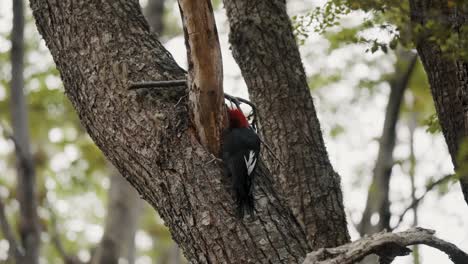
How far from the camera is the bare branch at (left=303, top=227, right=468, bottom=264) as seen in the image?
3014 millimetres

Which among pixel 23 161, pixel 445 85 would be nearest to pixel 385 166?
pixel 445 85

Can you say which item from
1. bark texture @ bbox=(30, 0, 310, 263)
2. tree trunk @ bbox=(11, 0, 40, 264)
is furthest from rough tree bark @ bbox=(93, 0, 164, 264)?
bark texture @ bbox=(30, 0, 310, 263)

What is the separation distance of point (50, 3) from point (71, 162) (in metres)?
8.80

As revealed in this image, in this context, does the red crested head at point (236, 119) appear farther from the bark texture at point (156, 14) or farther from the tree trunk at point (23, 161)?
the bark texture at point (156, 14)

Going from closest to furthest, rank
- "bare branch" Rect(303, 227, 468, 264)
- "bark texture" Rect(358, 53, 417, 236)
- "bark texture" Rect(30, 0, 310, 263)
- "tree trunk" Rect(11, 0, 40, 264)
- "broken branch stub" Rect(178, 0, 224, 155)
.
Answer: "bare branch" Rect(303, 227, 468, 264), "bark texture" Rect(30, 0, 310, 263), "broken branch stub" Rect(178, 0, 224, 155), "bark texture" Rect(358, 53, 417, 236), "tree trunk" Rect(11, 0, 40, 264)

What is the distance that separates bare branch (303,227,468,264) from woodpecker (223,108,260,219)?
46 centimetres

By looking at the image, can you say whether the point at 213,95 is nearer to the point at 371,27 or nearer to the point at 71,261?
the point at 371,27

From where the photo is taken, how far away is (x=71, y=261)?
974 cm

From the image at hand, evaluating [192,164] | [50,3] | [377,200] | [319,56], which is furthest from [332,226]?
[319,56]

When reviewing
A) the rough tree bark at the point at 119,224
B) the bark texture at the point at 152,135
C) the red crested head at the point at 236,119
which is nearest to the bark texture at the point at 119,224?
the rough tree bark at the point at 119,224

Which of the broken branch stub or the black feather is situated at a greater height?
the broken branch stub

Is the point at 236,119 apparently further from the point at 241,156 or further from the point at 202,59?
the point at 202,59

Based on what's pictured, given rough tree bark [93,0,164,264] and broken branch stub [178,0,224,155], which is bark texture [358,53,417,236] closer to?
broken branch stub [178,0,224,155]

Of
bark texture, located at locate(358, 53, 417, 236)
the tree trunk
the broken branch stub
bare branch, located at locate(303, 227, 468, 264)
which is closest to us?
bare branch, located at locate(303, 227, 468, 264)
